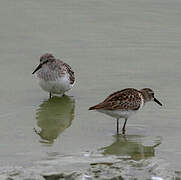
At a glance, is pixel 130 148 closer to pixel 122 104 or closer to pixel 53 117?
pixel 122 104

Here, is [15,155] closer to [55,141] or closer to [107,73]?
[55,141]

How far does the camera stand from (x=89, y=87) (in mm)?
12891

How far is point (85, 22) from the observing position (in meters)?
16.6

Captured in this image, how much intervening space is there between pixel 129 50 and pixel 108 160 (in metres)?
6.35

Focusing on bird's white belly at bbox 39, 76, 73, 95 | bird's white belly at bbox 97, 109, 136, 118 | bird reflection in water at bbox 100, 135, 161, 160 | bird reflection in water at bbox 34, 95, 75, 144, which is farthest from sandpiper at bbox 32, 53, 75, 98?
bird reflection in water at bbox 100, 135, 161, 160

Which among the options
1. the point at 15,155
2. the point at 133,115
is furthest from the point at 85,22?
the point at 15,155

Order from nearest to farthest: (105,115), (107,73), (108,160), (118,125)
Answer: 1. (108,160)
2. (118,125)
3. (105,115)
4. (107,73)

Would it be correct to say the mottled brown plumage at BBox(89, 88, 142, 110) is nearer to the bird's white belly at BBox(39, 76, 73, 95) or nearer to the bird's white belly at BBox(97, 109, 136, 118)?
the bird's white belly at BBox(97, 109, 136, 118)

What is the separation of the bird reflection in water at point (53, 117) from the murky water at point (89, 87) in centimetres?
2

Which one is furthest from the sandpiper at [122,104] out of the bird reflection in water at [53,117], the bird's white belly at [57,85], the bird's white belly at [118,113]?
the bird's white belly at [57,85]

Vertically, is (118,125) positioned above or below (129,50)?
below

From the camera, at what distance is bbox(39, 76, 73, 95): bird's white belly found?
1246cm

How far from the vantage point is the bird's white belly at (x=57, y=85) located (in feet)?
40.9

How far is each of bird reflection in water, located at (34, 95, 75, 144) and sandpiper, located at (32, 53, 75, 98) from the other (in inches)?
9.4
